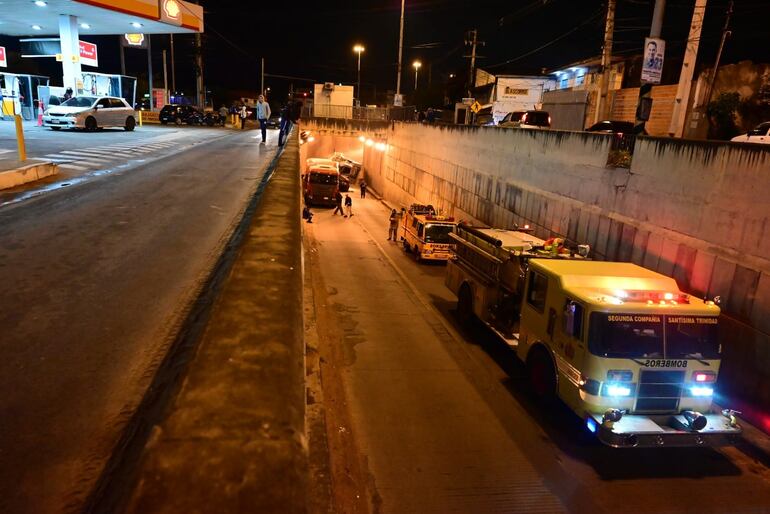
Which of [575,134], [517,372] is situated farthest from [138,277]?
[575,134]

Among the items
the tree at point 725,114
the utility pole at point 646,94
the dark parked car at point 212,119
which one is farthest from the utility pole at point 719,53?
the dark parked car at point 212,119

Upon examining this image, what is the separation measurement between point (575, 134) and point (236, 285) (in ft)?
53.3

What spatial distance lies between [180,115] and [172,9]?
15.3 metres

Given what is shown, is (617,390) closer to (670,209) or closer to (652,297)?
(652,297)

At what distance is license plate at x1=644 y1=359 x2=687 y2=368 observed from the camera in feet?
28.4

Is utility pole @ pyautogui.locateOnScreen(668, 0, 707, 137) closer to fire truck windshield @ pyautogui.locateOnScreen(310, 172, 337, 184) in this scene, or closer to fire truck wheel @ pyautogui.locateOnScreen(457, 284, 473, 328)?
fire truck wheel @ pyautogui.locateOnScreen(457, 284, 473, 328)

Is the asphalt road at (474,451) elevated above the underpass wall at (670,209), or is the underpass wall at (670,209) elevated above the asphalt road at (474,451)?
the underpass wall at (670,209)

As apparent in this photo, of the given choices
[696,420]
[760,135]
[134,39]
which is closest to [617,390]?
[696,420]

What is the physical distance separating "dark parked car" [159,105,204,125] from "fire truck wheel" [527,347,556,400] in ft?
141

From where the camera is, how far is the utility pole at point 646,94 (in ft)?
49.0

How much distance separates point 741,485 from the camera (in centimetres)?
829

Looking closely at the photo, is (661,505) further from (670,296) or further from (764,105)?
(764,105)

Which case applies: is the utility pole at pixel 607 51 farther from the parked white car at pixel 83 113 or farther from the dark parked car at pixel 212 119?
the dark parked car at pixel 212 119

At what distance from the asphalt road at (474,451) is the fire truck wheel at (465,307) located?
616 mm
